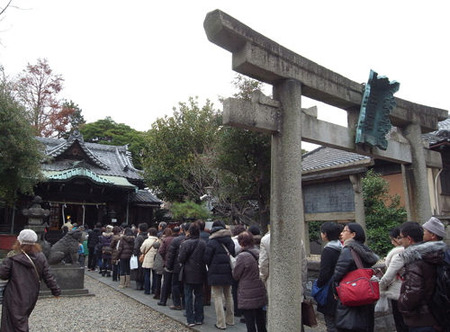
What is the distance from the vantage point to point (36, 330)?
6695 mm

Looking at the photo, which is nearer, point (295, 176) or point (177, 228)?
point (295, 176)

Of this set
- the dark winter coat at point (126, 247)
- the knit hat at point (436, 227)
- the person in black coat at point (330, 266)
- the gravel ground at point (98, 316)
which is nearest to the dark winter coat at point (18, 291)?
the gravel ground at point (98, 316)

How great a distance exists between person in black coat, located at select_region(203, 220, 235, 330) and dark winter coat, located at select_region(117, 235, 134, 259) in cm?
471

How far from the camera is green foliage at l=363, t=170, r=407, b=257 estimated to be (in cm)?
934

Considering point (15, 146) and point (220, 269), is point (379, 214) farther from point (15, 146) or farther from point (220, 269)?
point (15, 146)

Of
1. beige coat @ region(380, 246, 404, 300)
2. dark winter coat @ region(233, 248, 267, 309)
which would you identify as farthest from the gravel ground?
beige coat @ region(380, 246, 404, 300)

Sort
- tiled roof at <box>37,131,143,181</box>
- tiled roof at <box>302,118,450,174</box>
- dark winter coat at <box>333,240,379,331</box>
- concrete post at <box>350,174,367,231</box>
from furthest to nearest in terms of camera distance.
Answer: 1. tiled roof at <box>37,131,143,181</box>
2. tiled roof at <box>302,118,450,174</box>
3. concrete post at <box>350,174,367,231</box>
4. dark winter coat at <box>333,240,379,331</box>

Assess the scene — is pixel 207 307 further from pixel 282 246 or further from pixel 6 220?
pixel 6 220

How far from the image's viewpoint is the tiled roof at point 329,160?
29.6ft

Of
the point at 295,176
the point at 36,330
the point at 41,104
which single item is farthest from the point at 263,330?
the point at 41,104

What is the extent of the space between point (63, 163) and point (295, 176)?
22305 mm

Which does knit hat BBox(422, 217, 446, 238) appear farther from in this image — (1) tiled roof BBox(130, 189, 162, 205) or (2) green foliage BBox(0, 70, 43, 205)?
(1) tiled roof BBox(130, 189, 162, 205)

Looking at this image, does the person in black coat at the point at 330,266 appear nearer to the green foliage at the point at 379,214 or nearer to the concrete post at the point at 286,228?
the concrete post at the point at 286,228

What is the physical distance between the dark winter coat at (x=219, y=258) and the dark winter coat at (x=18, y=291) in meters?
2.83
